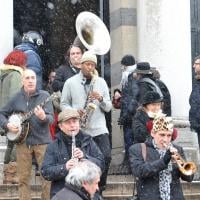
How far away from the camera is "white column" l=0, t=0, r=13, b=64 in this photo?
1297 centimetres

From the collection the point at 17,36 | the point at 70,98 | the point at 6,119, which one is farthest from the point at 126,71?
the point at 17,36

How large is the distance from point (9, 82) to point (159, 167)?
354cm

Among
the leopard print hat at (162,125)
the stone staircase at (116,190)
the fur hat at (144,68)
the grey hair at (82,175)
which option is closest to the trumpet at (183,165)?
the leopard print hat at (162,125)

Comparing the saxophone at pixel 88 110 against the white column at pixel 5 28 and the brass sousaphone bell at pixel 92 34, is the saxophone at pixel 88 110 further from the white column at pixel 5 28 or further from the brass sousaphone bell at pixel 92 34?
the white column at pixel 5 28

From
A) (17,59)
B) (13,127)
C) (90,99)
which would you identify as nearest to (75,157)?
(13,127)

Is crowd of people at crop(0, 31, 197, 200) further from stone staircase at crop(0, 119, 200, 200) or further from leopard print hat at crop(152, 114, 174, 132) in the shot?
stone staircase at crop(0, 119, 200, 200)

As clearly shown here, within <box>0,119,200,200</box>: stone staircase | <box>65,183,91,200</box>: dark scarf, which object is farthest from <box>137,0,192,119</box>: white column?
<box>65,183,91,200</box>: dark scarf

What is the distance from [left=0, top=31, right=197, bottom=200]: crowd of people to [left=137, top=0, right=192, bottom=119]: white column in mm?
899

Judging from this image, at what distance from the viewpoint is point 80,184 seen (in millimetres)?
6883

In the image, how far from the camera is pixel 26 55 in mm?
11977

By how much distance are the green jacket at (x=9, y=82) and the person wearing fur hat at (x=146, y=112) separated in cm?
193

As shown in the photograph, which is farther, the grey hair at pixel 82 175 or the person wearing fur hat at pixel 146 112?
the person wearing fur hat at pixel 146 112

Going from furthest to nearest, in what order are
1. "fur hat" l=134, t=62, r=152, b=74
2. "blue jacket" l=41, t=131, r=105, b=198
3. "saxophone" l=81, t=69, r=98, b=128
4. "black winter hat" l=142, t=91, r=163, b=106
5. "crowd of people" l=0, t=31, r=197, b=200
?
"fur hat" l=134, t=62, r=152, b=74 → "saxophone" l=81, t=69, r=98, b=128 → "black winter hat" l=142, t=91, r=163, b=106 → "blue jacket" l=41, t=131, r=105, b=198 → "crowd of people" l=0, t=31, r=197, b=200

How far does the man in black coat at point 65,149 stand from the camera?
877cm
